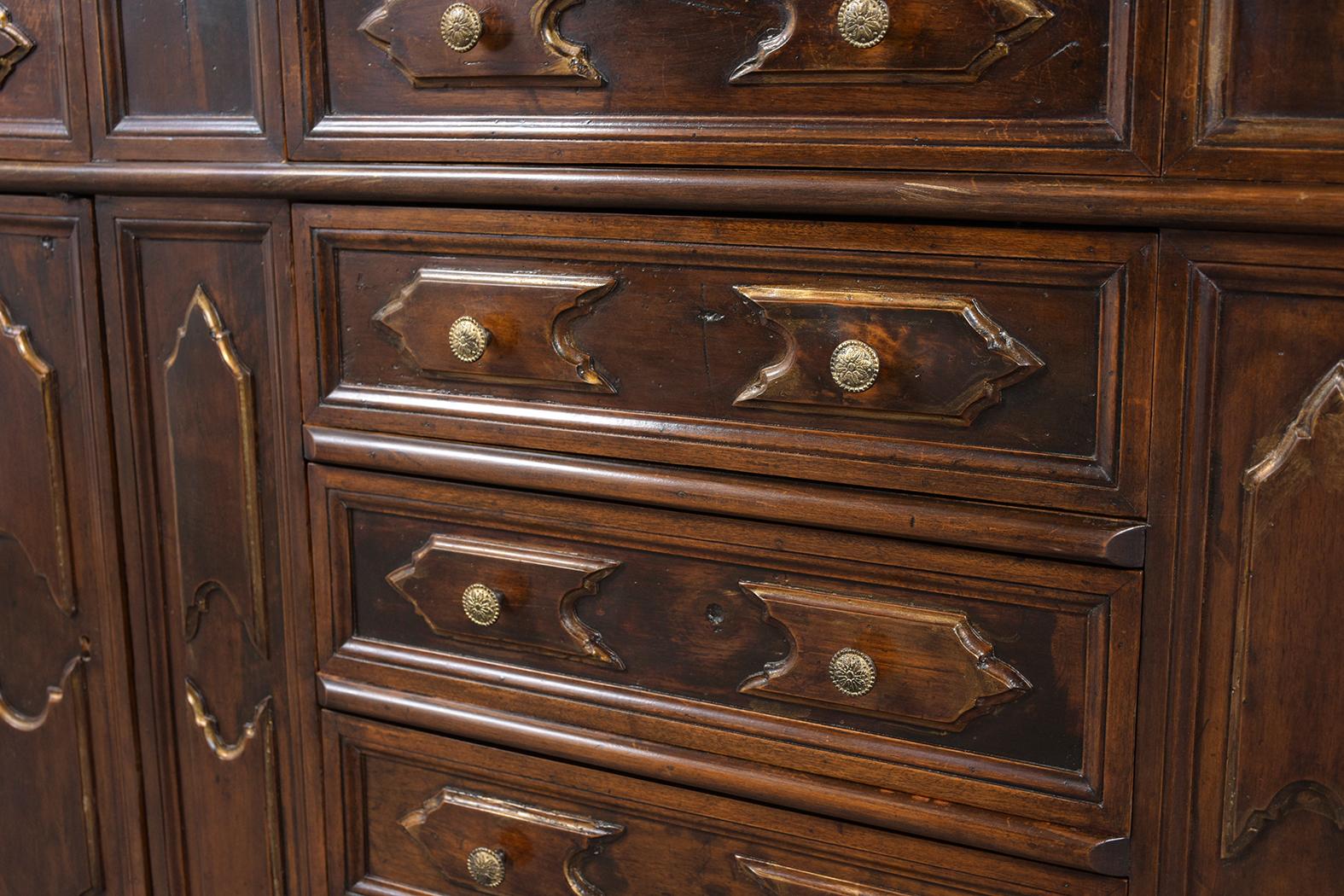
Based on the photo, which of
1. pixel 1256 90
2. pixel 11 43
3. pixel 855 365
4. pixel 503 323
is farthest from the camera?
pixel 11 43

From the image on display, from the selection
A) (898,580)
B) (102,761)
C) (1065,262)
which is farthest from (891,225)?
(102,761)

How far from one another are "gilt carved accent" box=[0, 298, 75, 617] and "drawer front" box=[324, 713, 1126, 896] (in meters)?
0.35

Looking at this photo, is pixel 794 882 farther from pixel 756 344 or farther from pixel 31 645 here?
pixel 31 645

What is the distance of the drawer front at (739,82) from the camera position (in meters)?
0.82

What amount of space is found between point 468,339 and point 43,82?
0.50 metres

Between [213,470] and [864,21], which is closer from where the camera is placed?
[864,21]

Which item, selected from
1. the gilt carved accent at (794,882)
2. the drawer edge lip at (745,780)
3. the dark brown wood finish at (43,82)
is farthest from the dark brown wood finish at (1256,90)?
the dark brown wood finish at (43,82)

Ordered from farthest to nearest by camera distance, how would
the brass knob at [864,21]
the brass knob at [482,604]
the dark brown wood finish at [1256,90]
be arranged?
the brass knob at [482,604] < the brass knob at [864,21] < the dark brown wood finish at [1256,90]

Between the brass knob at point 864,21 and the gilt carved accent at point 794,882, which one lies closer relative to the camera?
the brass knob at point 864,21

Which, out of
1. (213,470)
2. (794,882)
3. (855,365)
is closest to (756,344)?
(855,365)

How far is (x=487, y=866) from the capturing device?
3.67 ft

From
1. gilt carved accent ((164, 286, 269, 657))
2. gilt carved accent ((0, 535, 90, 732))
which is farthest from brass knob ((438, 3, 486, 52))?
gilt carved accent ((0, 535, 90, 732))

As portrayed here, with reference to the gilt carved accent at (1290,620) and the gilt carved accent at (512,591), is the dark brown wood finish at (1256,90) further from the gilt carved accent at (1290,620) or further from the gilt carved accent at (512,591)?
the gilt carved accent at (512,591)

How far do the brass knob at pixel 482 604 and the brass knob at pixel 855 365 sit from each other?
1.16 ft
